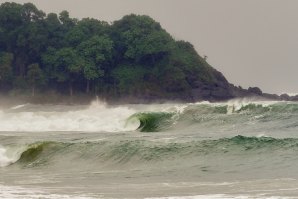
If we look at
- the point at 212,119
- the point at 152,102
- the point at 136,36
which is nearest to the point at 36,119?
the point at 212,119

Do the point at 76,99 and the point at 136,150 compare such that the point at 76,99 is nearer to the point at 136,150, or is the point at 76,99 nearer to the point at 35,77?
the point at 35,77

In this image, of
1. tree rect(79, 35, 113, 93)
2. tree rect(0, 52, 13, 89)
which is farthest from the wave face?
tree rect(0, 52, 13, 89)

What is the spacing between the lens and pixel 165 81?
80188 mm

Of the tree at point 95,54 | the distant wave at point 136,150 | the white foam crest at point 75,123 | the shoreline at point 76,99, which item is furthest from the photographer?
the tree at point 95,54

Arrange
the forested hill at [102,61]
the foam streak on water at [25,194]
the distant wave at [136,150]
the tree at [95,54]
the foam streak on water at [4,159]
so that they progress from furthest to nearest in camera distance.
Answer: the forested hill at [102,61], the tree at [95,54], the foam streak on water at [4,159], the distant wave at [136,150], the foam streak on water at [25,194]

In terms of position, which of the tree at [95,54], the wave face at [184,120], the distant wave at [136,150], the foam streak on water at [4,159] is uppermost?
the tree at [95,54]

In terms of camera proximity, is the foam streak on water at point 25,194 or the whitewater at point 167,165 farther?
the whitewater at point 167,165

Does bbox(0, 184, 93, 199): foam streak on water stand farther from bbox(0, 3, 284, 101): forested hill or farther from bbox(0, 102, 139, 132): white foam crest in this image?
bbox(0, 3, 284, 101): forested hill

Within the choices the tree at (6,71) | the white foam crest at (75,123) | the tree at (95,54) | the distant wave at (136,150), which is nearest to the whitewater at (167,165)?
the distant wave at (136,150)

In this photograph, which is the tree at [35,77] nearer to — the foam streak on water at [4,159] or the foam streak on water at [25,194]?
the foam streak on water at [4,159]

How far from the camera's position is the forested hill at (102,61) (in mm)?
78875

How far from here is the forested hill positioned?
3105 inches

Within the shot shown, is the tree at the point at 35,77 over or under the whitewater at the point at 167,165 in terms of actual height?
over

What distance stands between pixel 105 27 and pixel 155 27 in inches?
241
